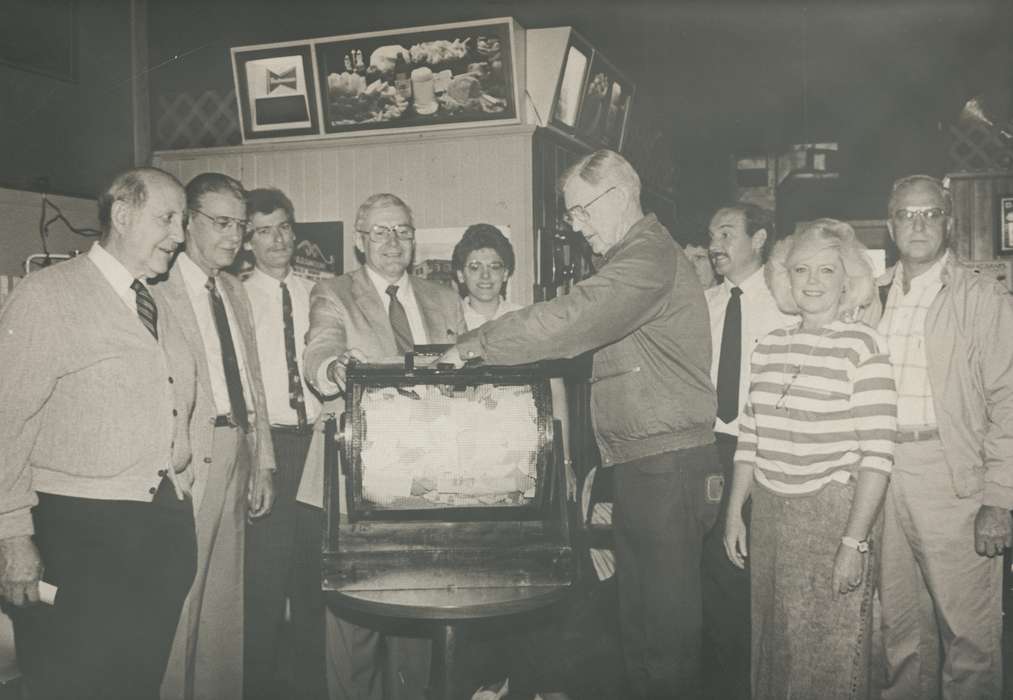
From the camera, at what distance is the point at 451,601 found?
238 centimetres

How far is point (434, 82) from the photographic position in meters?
5.22

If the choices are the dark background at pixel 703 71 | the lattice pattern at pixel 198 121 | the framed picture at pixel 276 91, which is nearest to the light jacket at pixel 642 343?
the dark background at pixel 703 71

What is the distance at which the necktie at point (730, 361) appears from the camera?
4488 millimetres

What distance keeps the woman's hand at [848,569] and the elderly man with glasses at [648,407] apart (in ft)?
1.45

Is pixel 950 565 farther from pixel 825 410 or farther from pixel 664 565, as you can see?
pixel 664 565

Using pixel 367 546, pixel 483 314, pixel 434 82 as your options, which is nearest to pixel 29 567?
pixel 367 546

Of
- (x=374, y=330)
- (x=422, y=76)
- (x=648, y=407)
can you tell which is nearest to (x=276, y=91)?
(x=422, y=76)

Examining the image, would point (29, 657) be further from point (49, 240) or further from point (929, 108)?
point (929, 108)

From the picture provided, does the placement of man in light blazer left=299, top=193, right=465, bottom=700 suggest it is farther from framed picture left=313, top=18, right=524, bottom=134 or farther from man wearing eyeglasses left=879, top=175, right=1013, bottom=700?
man wearing eyeglasses left=879, top=175, right=1013, bottom=700

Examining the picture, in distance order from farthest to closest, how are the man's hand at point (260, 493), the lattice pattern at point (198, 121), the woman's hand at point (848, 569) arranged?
the lattice pattern at point (198, 121) < the man's hand at point (260, 493) < the woman's hand at point (848, 569)

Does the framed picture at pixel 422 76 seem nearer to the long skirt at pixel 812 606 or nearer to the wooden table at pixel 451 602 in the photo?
the long skirt at pixel 812 606

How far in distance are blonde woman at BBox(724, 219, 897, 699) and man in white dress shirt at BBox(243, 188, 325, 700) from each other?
201 centimetres

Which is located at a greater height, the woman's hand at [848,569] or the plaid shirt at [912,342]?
the plaid shirt at [912,342]

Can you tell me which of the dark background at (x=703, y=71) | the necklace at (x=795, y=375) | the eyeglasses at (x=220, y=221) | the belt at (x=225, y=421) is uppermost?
the dark background at (x=703, y=71)
